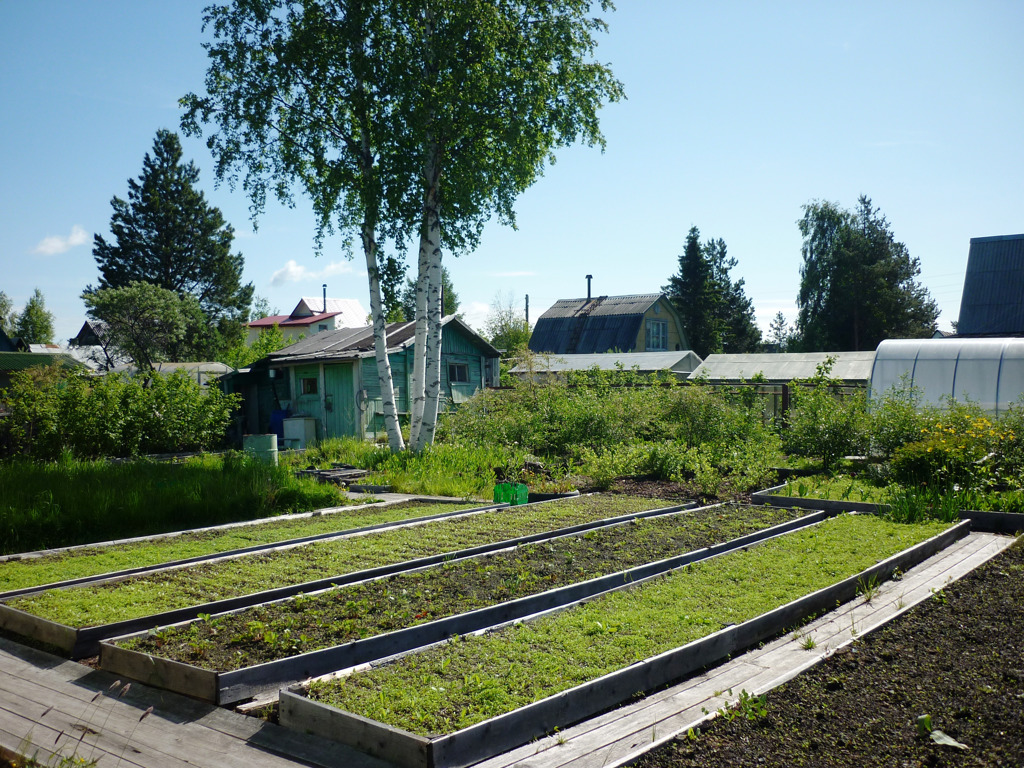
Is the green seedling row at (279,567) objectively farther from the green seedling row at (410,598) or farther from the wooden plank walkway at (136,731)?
the wooden plank walkway at (136,731)

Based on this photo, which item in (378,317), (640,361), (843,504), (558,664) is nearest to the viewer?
(558,664)

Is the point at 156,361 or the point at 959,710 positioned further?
the point at 156,361

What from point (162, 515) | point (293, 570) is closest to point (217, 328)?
point (162, 515)

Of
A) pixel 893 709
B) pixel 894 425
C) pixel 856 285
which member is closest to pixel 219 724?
pixel 893 709

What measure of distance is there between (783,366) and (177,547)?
2370 centimetres

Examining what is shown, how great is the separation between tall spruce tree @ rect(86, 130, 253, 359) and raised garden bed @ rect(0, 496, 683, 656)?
3927 cm

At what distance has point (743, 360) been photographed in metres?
27.9

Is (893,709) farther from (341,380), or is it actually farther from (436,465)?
(341,380)

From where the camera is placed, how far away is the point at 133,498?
28.1 feet

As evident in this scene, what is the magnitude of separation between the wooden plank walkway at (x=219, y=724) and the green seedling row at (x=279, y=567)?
20.9 inches

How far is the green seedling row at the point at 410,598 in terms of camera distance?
437cm

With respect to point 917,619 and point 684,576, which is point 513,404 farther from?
point 917,619

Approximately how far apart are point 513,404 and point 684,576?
1166 cm

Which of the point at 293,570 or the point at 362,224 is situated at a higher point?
the point at 362,224
